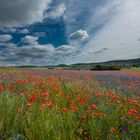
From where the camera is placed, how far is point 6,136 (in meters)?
2.74

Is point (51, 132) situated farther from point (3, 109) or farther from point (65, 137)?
point (3, 109)

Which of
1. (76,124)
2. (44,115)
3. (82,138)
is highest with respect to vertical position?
(44,115)

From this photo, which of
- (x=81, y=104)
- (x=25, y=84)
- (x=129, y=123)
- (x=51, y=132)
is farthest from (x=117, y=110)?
(x=25, y=84)

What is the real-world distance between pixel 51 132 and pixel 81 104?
2.00 m

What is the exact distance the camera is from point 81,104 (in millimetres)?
4305

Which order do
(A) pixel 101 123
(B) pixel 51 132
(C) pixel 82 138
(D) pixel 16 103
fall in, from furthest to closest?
(D) pixel 16 103, (A) pixel 101 123, (C) pixel 82 138, (B) pixel 51 132

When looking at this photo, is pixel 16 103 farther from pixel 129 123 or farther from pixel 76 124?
pixel 129 123

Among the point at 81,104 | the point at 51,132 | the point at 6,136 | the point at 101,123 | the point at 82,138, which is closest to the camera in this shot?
the point at 51,132

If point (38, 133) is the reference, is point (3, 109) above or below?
above

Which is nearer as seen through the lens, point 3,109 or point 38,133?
point 38,133

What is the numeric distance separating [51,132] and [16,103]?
153cm

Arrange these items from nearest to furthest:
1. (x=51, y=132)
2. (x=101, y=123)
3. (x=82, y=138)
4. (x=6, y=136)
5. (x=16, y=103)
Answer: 1. (x=51, y=132)
2. (x=6, y=136)
3. (x=82, y=138)
4. (x=101, y=123)
5. (x=16, y=103)

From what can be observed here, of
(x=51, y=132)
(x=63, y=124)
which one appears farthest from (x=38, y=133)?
(x=63, y=124)

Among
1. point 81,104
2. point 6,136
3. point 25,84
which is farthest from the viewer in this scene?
point 25,84
